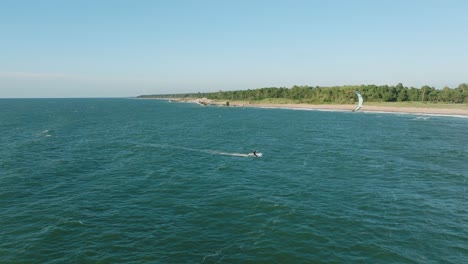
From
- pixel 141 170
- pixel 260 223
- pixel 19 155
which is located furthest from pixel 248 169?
pixel 19 155

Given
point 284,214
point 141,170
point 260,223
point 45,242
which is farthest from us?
point 141,170

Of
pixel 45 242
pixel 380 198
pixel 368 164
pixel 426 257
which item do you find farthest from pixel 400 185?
pixel 45 242

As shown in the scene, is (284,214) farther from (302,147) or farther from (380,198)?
(302,147)

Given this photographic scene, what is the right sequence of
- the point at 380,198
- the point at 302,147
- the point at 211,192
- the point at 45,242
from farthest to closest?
the point at 302,147 < the point at 211,192 < the point at 380,198 < the point at 45,242

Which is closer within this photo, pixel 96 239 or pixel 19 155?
pixel 96 239

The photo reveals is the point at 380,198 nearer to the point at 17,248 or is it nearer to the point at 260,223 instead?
the point at 260,223

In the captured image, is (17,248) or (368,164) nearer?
(17,248)
